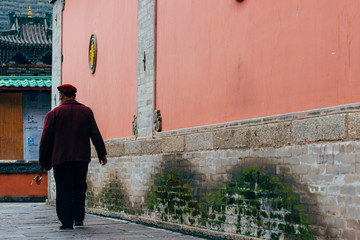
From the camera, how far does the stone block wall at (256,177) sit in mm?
4684

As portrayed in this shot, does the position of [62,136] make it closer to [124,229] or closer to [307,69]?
[124,229]

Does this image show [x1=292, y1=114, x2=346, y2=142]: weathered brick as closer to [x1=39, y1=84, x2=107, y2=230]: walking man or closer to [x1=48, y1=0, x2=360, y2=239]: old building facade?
[x1=48, y1=0, x2=360, y2=239]: old building facade

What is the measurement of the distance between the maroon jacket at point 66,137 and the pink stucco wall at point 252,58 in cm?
119

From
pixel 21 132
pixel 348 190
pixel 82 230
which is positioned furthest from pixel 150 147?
pixel 21 132

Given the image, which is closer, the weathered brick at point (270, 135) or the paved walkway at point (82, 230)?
the weathered brick at point (270, 135)

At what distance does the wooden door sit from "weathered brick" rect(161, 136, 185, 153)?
918 cm

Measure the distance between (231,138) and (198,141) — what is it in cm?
79

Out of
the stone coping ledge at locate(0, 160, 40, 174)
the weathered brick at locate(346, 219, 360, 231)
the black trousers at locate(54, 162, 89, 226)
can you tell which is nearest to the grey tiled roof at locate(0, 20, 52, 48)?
the stone coping ledge at locate(0, 160, 40, 174)

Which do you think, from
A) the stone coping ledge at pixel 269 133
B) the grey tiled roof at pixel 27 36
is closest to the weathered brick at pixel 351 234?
the stone coping ledge at pixel 269 133

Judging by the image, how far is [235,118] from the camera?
632cm

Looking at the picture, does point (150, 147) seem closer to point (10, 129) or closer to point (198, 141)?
point (198, 141)

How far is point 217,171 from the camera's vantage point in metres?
6.54

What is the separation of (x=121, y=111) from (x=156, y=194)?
2218 mm

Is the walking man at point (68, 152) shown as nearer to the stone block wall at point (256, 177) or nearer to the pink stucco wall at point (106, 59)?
the stone block wall at point (256, 177)
